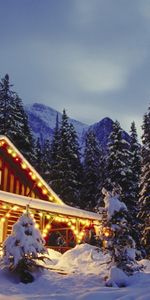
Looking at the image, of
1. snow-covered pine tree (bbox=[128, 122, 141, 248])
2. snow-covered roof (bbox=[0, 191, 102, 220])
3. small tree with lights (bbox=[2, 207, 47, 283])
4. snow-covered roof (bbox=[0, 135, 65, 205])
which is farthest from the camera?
snow-covered pine tree (bbox=[128, 122, 141, 248])

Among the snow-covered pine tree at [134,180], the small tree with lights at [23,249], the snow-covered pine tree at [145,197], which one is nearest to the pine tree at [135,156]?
the snow-covered pine tree at [134,180]

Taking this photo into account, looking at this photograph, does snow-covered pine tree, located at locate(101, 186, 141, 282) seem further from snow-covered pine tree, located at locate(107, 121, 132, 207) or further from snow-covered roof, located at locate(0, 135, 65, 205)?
snow-covered pine tree, located at locate(107, 121, 132, 207)

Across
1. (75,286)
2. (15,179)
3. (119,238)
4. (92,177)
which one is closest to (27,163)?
(15,179)

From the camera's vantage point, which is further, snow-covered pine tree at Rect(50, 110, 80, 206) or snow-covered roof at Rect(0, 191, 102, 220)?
snow-covered pine tree at Rect(50, 110, 80, 206)

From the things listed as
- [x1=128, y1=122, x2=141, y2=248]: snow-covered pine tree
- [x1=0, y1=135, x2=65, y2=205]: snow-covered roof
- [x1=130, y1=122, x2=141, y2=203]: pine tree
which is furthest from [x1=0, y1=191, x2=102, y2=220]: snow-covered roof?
[x1=130, y1=122, x2=141, y2=203]: pine tree

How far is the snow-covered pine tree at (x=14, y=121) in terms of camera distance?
149ft

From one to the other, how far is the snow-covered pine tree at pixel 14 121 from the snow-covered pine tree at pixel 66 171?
330 centimetres

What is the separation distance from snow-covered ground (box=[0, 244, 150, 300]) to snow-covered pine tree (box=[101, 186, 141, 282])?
556 millimetres

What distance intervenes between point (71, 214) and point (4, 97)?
24166mm

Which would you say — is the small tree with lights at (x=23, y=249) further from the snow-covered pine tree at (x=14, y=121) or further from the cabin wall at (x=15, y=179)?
the snow-covered pine tree at (x=14, y=121)

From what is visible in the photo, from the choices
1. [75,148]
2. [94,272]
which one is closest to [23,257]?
[94,272]

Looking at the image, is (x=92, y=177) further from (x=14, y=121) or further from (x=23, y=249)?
(x=23, y=249)

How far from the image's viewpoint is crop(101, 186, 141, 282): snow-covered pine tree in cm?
1608

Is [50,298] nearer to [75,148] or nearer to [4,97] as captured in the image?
[4,97]
